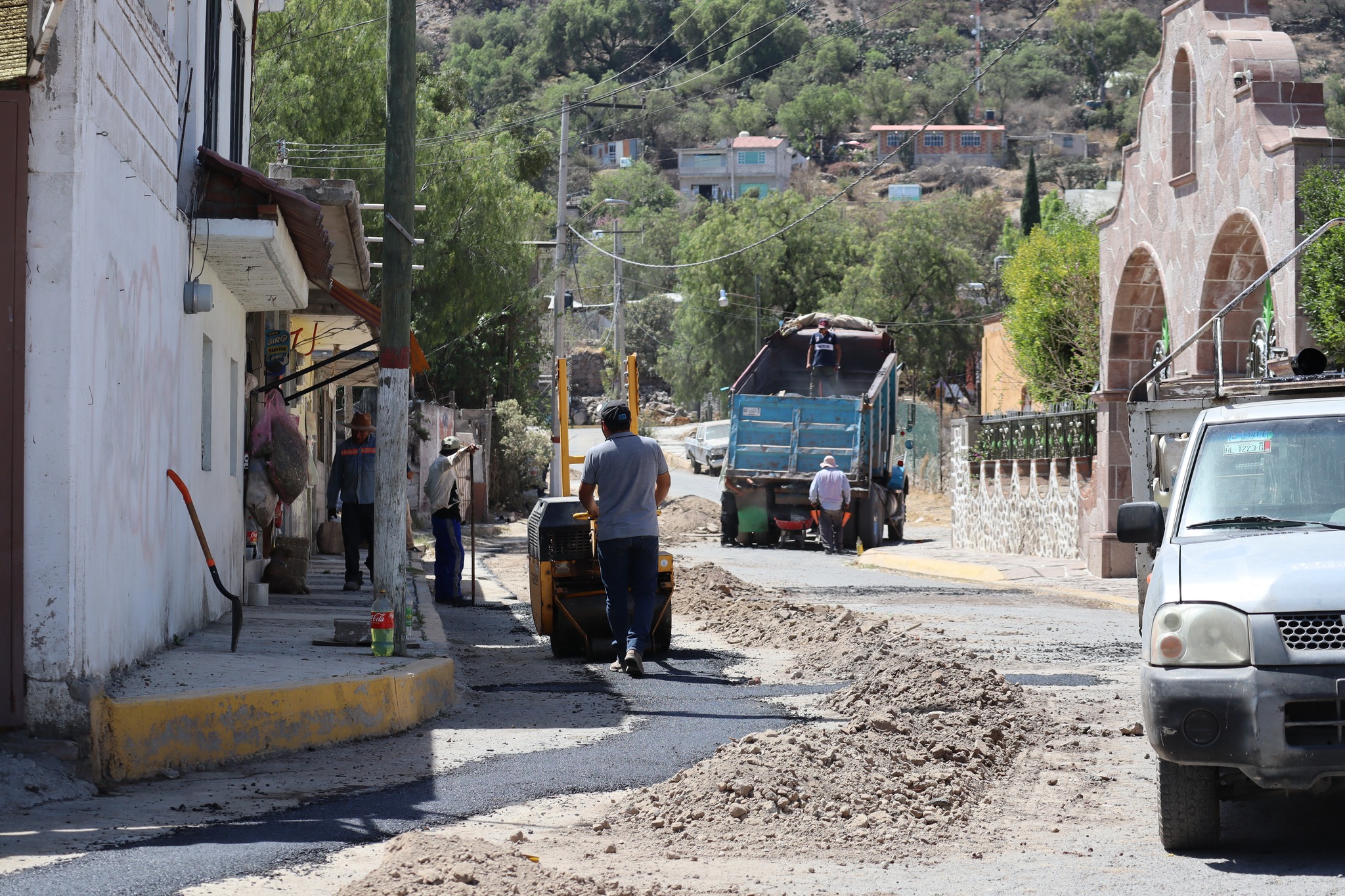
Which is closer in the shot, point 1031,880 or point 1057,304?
point 1031,880

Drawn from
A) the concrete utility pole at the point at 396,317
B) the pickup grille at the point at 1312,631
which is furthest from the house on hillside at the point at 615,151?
the pickup grille at the point at 1312,631

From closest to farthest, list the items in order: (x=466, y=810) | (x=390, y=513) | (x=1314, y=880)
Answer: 1. (x=1314, y=880)
2. (x=466, y=810)
3. (x=390, y=513)

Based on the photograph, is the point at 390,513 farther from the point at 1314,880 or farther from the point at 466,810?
the point at 1314,880

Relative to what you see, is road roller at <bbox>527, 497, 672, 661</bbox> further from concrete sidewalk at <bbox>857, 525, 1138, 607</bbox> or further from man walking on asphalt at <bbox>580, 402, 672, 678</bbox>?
concrete sidewalk at <bbox>857, 525, 1138, 607</bbox>

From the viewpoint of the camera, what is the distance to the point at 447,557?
53.1 ft

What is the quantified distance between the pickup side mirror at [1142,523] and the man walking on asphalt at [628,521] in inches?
176

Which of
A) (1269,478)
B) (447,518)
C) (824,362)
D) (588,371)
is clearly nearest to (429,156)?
(824,362)

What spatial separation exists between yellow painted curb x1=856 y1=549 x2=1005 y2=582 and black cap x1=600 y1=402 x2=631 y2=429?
1020cm

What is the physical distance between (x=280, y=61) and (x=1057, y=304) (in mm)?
14464

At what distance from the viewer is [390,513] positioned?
9.74m

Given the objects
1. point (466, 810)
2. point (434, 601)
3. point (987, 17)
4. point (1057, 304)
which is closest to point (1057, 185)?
point (987, 17)

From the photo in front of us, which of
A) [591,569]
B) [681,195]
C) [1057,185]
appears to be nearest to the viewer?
[591,569]

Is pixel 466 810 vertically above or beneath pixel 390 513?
beneath

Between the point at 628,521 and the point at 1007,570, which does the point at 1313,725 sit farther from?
the point at 1007,570
